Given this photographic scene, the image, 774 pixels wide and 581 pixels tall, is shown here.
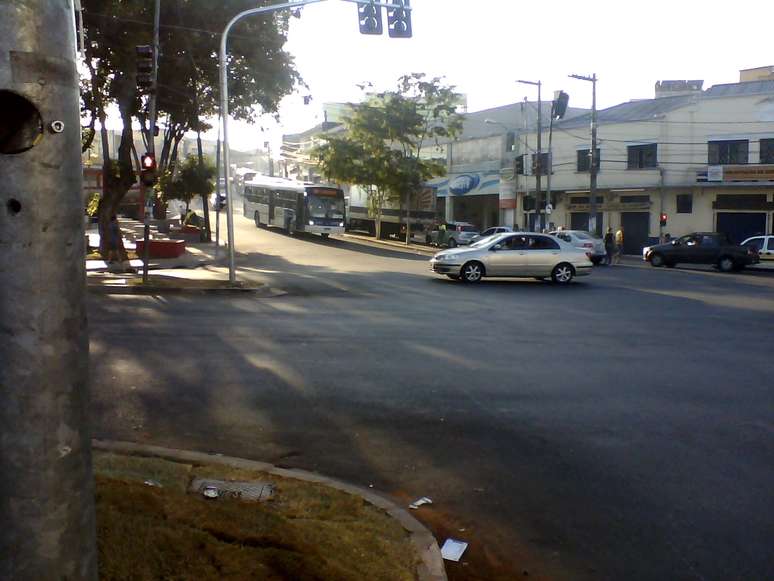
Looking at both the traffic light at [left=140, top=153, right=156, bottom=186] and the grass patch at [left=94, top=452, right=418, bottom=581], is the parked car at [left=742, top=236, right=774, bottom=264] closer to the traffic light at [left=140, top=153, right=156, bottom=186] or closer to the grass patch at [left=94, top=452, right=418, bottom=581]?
the traffic light at [left=140, top=153, right=156, bottom=186]

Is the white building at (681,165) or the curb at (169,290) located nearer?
the curb at (169,290)

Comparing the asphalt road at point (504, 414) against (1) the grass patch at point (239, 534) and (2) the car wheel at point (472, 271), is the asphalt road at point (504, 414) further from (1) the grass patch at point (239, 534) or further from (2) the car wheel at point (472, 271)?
(2) the car wheel at point (472, 271)

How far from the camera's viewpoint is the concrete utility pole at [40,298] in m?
2.52

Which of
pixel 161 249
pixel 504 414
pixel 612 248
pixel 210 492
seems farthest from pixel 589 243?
pixel 210 492

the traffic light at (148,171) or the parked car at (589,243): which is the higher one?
the traffic light at (148,171)

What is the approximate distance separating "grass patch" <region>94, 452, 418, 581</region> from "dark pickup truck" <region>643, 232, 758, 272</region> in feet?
98.6

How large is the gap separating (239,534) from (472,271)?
64.7 feet

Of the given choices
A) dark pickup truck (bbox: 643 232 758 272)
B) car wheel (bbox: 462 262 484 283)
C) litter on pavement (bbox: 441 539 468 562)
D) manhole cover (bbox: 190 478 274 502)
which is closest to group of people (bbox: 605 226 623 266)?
dark pickup truck (bbox: 643 232 758 272)

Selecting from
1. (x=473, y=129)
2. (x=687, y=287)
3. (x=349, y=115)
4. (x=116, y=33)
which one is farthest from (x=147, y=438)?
(x=473, y=129)

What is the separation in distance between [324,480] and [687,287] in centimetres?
1947

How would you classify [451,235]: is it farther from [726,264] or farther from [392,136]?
[726,264]

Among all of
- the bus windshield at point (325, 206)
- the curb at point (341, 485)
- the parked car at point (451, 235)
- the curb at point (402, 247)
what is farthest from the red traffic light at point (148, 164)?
the bus windshield at point (325, 206)

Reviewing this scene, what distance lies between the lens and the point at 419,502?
5898 millimetres

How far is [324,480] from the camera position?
6113 millimetres
